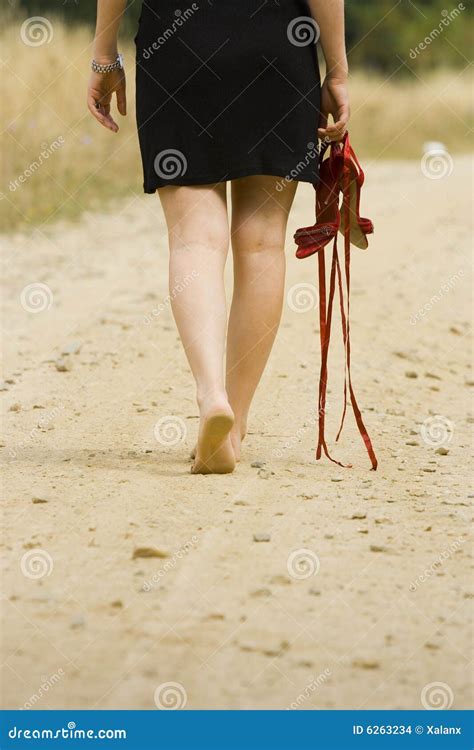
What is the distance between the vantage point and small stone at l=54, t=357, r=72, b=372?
482 centimetres

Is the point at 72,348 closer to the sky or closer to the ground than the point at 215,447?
closer to the ground

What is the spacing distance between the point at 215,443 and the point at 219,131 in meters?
0.75

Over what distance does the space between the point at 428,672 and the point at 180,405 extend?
7.24ft

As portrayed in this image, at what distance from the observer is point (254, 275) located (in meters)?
3.42

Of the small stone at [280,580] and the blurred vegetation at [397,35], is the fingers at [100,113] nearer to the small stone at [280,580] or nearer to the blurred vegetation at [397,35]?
the small stone at [280,580]

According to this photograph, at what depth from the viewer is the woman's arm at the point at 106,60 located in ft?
11.0

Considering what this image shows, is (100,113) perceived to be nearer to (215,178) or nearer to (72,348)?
(215,178)

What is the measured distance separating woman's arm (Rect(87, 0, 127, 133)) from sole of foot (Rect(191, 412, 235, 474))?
0.78 metres

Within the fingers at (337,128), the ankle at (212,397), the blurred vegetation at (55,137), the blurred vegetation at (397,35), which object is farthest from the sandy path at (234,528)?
the blurred vegetation at (397,35)

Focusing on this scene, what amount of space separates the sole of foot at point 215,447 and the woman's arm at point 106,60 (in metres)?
0.78

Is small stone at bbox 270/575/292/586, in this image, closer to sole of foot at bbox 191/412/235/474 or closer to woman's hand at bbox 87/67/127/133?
Result: sole of foot at bbox 191/412/235/474

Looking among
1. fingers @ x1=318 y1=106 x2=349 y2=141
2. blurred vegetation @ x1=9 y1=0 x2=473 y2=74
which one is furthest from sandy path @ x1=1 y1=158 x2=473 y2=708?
blurred vegetation @ x1=9 y1=0 x2=473 y2=74

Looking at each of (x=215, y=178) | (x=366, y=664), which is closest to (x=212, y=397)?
(x=215, y=178)

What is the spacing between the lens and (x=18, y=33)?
1038 cm
